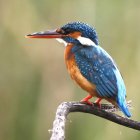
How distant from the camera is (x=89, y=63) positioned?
8.93 feet

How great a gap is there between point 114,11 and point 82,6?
221mm

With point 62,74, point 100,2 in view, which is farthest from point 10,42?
point 100,2

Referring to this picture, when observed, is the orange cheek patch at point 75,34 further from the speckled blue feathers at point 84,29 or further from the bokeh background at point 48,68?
the bokeh background at point 48,68

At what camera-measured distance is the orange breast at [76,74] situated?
8.65ft

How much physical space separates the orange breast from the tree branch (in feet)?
0.70

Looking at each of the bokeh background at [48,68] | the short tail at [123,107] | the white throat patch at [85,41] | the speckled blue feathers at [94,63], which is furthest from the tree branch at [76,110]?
the bokeh background at [48,68]

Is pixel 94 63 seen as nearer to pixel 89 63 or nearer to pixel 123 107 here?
pixel 89 63

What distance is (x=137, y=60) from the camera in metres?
3.60

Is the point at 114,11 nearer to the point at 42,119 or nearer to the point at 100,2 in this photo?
the point at 100,2

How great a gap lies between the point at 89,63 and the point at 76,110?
0.60 m

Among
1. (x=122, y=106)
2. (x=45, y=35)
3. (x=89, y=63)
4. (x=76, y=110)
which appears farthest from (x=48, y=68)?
(x=76, y=110)

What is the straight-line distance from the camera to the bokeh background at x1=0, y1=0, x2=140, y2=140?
11.8 feet

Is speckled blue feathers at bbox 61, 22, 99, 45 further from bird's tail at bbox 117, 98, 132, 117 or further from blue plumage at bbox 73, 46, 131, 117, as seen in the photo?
bird's tail at bbox 117, 98, 132, 117

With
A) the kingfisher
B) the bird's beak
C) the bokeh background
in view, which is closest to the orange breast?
the kingfisher
